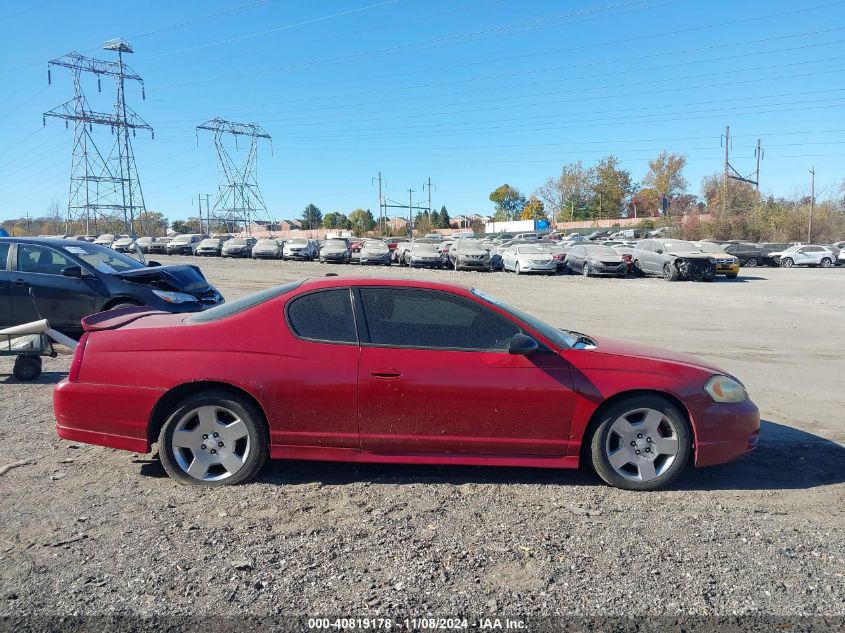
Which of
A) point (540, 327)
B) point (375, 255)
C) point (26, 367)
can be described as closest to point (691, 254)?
point (375, 255)

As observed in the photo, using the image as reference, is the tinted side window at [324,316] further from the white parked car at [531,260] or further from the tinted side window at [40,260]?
the white parked car at [531,260]

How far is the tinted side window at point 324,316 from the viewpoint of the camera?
4.45m

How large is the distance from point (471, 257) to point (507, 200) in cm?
10889

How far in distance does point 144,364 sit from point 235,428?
30.3 inches

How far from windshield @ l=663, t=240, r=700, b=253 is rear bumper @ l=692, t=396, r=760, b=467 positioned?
24090 mm

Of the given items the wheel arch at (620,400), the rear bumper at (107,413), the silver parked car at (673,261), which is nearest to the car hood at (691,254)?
the silver parked car at (673,261)

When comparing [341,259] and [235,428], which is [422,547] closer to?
[235,428]

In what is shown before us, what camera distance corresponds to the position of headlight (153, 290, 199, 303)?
31.5ft

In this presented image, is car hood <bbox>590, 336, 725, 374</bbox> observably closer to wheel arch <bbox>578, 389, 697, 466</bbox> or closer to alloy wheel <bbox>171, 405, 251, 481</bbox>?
wheel arch <bbox>578, 389, 697, 466</bbox>

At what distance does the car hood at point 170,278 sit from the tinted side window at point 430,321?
20.7 feet

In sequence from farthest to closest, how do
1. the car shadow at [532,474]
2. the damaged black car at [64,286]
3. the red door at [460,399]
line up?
1. the damaged black car at [64,286]
2. the car shadow at [532,474]
3. the red door at [460,399]

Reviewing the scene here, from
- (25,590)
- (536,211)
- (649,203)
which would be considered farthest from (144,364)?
(536,211)

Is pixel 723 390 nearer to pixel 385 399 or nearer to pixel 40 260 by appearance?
pixel 385 399

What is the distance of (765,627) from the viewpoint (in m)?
2.90
